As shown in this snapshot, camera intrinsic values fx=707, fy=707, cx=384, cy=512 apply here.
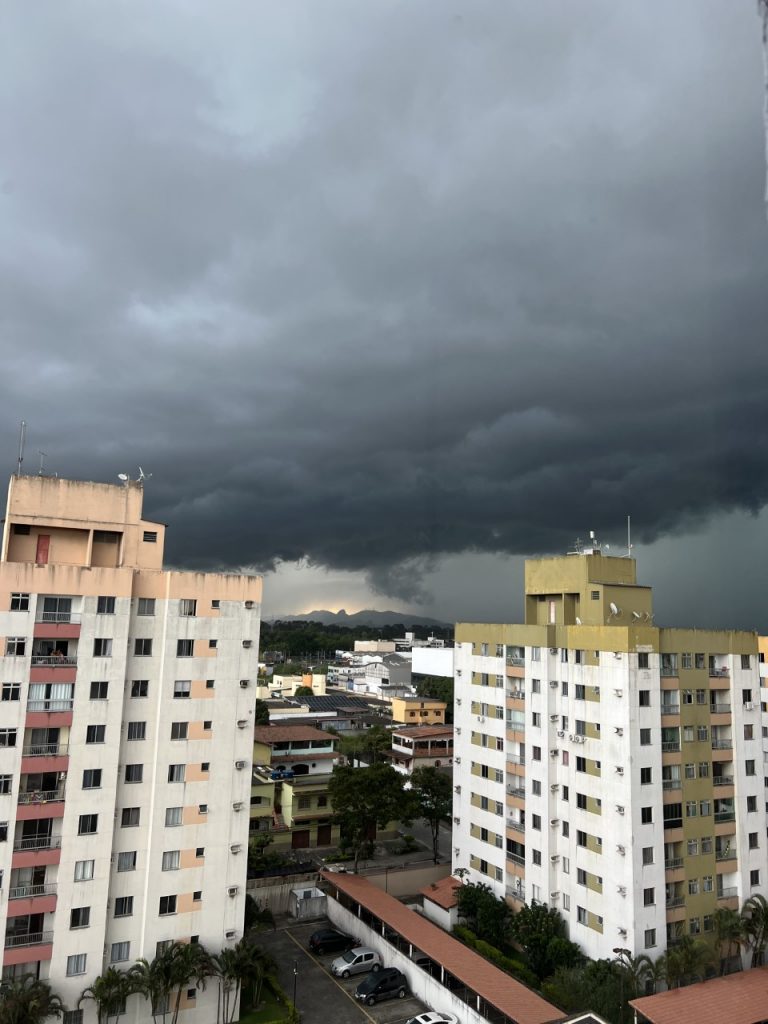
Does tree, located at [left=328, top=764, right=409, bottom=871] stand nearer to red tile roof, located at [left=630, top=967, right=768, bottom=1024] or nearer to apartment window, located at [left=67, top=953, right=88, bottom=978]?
red tile roof, located at [left=630, top=967, right=768, bottom=1024]

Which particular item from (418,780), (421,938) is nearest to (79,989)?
(421,938)

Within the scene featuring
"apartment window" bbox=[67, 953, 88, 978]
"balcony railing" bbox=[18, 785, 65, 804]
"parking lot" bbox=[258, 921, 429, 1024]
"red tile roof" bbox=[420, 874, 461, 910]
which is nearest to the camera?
"apartment window" bbox=[67, 953, 88, 978]

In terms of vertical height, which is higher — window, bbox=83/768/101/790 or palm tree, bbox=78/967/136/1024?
window, bbox=83/768/101/790

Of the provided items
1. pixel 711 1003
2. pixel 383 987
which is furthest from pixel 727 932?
pixel 383 987

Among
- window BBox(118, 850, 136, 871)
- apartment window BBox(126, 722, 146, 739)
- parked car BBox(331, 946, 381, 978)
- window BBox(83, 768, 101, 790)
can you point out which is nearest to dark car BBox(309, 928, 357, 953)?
parked car BBox(331, 946, 381, 978)

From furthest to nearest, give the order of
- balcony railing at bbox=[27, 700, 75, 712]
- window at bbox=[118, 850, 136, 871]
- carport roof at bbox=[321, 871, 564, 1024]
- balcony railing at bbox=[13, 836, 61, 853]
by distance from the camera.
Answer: window at bbox=[118, 850, 136, 871] → carport roof at bbox=[321, 871, 564, 1024] → balcony railing at bbox=[27, 700, 75, 712] → balcony railing at bbox=[13, 836, 61, 853]

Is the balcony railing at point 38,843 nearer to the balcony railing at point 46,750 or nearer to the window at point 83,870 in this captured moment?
the window at point 83,870
